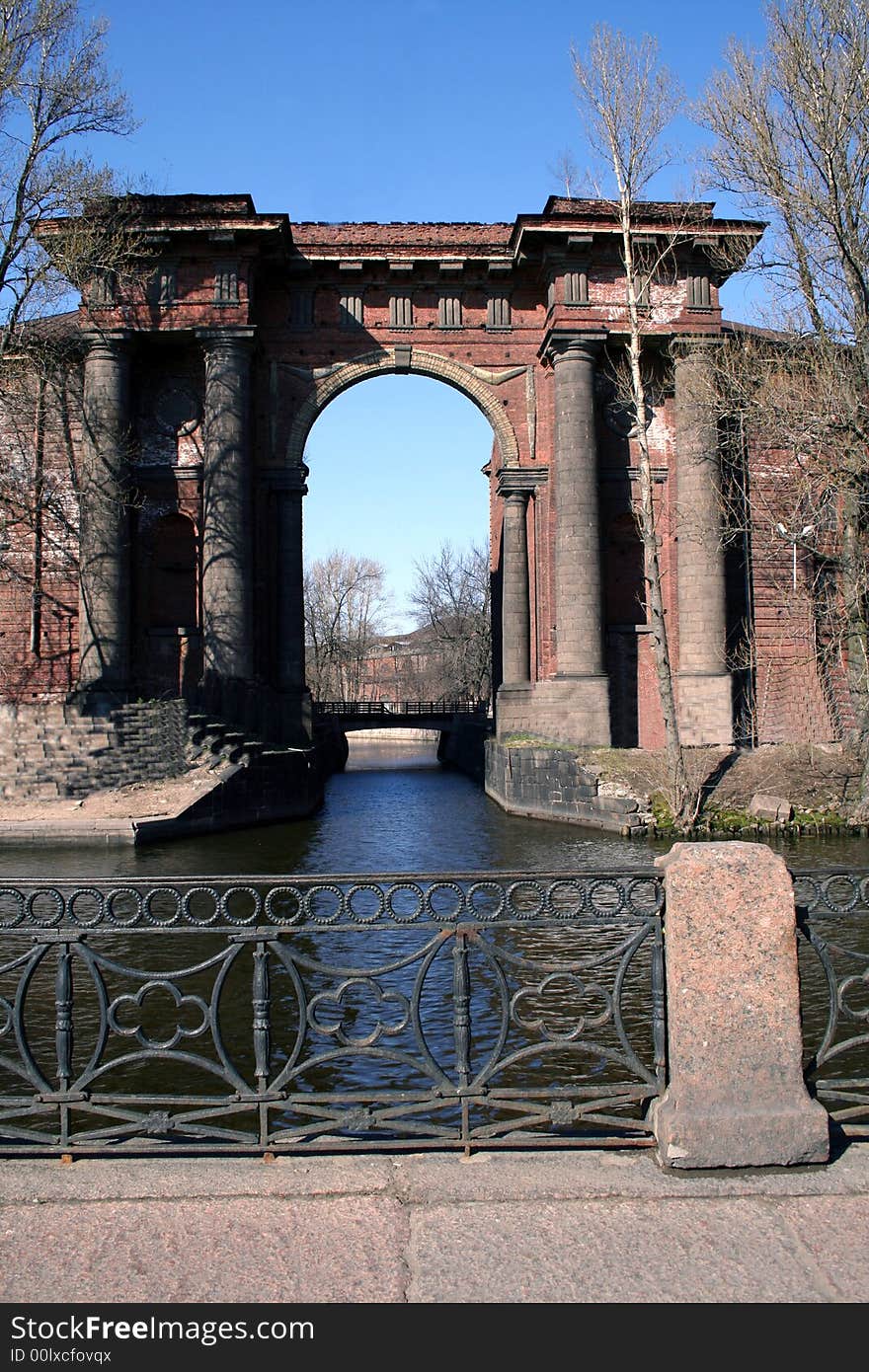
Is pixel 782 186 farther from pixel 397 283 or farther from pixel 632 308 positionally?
pixel 397 283

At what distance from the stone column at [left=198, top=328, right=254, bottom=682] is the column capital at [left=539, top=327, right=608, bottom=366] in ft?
22.6

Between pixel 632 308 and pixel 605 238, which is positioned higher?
pixel 605 238

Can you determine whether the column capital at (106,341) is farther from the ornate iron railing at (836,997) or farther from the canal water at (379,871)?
the ornate iron railing at (836,997)

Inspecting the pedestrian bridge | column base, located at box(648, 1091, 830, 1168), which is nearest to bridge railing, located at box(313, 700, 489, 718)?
the pedestrian bridge

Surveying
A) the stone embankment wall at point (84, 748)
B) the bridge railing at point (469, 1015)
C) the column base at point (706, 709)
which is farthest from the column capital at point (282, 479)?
the bridge railing at point (469, 1015)

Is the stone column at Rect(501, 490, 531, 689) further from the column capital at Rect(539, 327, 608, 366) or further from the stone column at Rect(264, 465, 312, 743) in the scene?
the stone column at Rect(264, 465, 312, 743)

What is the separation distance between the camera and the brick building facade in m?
23.5

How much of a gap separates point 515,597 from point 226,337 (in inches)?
357

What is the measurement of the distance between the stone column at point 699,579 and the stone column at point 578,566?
6.29 feet

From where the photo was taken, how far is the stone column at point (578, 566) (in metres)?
23.2

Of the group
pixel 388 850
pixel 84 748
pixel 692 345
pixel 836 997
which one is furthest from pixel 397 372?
pixel 836 997

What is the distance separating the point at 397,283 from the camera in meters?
25.9
